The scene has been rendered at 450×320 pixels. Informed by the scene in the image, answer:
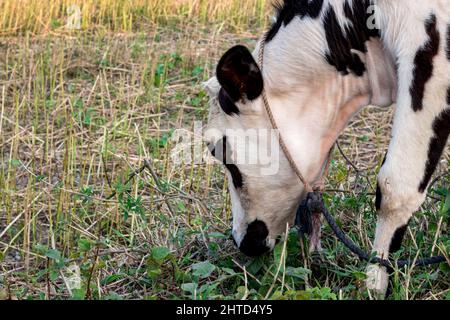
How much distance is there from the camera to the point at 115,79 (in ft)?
23.7

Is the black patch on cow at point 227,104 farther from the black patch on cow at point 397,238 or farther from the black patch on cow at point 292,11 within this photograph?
the black patch on cow at point 397,238

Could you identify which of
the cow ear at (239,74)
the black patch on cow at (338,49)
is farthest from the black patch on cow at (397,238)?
the cow ear at (239,74)

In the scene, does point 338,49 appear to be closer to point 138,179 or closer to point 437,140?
point 437,140

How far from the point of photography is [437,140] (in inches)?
137

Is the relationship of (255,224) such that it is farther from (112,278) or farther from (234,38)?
(234,38)

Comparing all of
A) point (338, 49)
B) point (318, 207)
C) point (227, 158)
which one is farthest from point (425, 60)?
point (227, 158)

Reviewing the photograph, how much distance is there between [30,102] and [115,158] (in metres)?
1.27

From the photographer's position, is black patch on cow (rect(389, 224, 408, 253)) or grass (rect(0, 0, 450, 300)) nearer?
black patch on cow (rect(389, 224, 408, 253))

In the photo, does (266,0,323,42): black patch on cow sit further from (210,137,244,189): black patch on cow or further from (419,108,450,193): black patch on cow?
(419,108,450,193): black patch on cow

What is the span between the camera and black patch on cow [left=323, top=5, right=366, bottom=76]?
374 cm

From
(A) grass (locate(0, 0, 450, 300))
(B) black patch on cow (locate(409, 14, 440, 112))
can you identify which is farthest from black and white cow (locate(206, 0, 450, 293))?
(A) grass (locate(0, 0, 450, 300))

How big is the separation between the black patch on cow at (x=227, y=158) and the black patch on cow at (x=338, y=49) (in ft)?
2.05

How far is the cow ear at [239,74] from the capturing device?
359 cm
